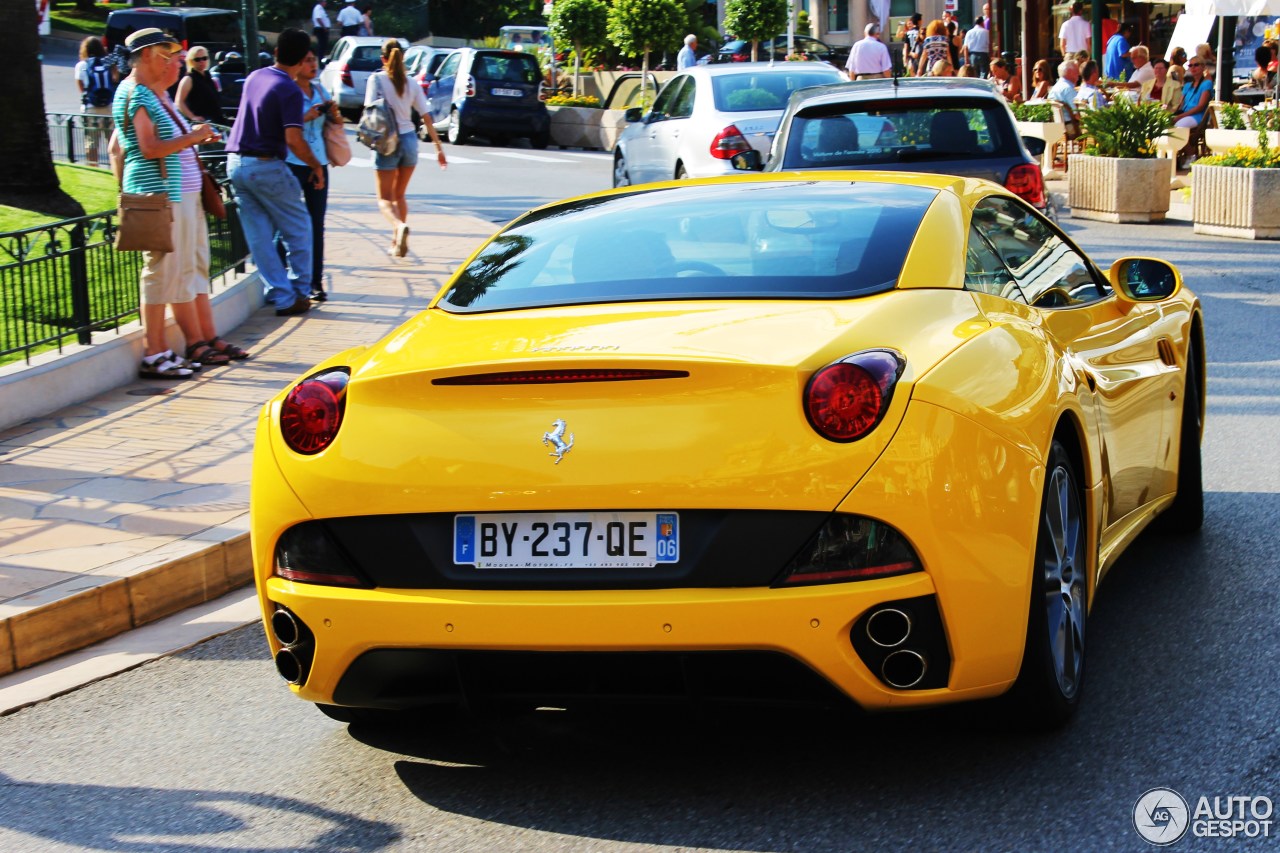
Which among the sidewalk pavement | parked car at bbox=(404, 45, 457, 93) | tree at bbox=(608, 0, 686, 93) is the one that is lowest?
the sidewalk pavement

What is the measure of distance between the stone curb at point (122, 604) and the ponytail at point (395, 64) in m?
9.06

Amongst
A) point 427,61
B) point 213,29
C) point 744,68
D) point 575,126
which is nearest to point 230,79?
point 213,29

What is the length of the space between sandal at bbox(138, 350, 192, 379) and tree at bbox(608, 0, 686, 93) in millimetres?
25770

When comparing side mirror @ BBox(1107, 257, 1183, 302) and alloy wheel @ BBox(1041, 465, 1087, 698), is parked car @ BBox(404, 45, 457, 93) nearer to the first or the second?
side mirror @ BBox(1107, 257, 1183, 302)

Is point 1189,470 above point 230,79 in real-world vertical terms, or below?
below

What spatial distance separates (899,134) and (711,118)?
5.55 meters

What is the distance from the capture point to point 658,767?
4305 millimetres

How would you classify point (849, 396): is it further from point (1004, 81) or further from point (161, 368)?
point (1004, 81)

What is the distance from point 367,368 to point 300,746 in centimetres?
110

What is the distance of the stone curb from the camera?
5.66 meters

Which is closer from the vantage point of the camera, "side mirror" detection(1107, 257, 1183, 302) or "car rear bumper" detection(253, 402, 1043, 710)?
"car rear bumper" detection(253, 402, 1043, 710)

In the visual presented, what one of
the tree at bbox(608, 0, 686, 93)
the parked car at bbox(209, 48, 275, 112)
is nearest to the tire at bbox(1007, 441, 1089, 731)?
the parked car at bbox(209, 48, 275, 112)

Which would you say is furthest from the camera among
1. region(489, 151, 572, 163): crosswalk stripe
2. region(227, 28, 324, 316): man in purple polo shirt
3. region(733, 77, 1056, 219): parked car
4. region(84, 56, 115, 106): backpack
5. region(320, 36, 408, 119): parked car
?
region(320, 36, 408, 119): parked car

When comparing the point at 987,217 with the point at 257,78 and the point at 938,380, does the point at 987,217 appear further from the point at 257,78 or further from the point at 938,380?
the point at 257,78
